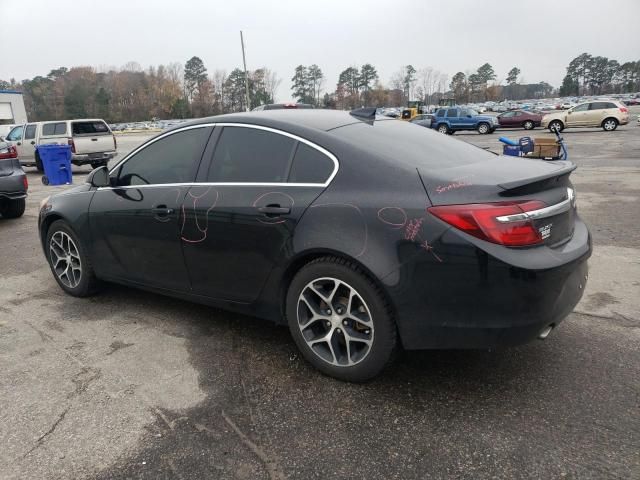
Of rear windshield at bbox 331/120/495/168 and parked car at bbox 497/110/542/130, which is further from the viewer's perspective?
parked car at bbox 497/110/542/130

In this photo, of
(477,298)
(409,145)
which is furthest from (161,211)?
(477,298)

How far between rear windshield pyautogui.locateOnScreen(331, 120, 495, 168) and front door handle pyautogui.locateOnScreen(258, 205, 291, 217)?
1.91 feet

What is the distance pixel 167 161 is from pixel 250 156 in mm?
838

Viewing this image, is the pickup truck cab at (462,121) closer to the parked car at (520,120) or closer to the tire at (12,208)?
the parked car at (520,120)

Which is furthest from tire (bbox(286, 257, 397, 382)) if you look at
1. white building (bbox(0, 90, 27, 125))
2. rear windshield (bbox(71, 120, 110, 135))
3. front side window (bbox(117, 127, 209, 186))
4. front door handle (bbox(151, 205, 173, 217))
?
white building (bbox(0, 90, 27, 125))

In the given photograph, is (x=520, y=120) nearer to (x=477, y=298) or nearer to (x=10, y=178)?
(x=10, y=178)

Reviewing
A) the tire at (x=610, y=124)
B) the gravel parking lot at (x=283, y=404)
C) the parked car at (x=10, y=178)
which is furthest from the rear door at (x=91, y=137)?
the tire at (x=610, y=124)

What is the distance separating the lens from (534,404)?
2.79 metres

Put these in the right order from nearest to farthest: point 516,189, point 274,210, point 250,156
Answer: point 516,189 → point 274,210 → point 250,156

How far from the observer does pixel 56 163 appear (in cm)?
1415

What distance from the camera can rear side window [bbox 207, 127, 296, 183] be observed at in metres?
3.29

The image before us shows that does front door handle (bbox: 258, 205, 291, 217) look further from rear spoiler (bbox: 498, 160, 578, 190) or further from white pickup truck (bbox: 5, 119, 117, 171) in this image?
white pickup truck (bbox: 5, 119, 117, 171)

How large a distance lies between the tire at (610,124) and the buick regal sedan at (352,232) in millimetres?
29343

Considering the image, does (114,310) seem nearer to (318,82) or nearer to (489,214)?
(489,214)
